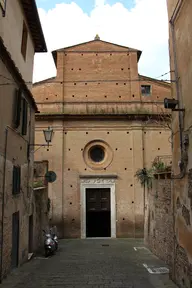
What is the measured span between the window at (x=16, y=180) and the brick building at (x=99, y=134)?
30.6ft

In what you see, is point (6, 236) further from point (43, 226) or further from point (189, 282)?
point (43, 226)

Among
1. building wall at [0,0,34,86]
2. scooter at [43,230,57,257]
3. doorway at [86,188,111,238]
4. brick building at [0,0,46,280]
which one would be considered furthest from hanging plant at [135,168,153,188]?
building wall at [0,0,34,86]

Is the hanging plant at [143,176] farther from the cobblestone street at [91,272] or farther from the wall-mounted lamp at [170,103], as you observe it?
the wall-mounted lamp at [170,103]

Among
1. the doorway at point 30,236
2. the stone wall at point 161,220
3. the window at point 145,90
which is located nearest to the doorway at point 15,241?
the doorway at point 30,236

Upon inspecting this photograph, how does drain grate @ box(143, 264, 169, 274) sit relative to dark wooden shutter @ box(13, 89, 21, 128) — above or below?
below

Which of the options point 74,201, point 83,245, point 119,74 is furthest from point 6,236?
point 119,74

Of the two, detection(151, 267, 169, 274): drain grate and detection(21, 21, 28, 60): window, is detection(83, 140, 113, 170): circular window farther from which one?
detection(151, 267, 169, 274): drain grate

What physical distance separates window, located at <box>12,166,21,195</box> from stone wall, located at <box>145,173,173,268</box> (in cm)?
487

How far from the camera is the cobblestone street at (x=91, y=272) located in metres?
7.38

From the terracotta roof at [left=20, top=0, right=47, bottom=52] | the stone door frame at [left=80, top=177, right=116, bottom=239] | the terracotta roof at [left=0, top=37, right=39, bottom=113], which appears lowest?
the stone door frame at [left=80, top=177, right=116, bottom=239]

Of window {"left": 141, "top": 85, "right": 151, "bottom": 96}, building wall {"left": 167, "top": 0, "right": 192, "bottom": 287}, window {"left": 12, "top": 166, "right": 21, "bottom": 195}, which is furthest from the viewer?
window {"left": 141, "top": 85, "right": 151, "bottom": 96}

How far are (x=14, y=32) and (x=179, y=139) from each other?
5856 millimetres

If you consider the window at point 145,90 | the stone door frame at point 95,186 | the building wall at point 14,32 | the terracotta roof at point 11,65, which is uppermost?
the window at point 145,90

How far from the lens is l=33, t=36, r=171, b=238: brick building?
18.8 metres
